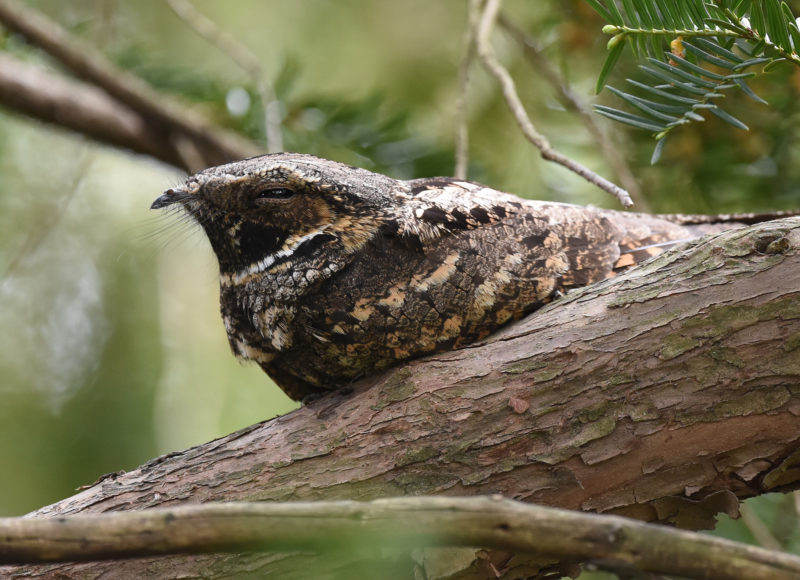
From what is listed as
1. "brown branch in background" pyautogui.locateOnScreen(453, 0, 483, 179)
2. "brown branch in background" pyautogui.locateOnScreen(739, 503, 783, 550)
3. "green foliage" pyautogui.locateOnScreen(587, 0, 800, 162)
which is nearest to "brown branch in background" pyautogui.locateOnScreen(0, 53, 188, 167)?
"brown branch in background" pyautogui.locateOnScreen(453, 0, 483, 179)

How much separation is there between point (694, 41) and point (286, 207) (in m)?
1.16

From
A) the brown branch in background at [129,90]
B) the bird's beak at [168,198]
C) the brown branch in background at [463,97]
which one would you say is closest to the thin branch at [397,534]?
the bird's beak at [168,198]

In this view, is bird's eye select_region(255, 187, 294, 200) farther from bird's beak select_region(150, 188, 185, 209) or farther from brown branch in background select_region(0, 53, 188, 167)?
brown branch in background select_region(0, 53, 188, 167)

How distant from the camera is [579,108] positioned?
3162 mm

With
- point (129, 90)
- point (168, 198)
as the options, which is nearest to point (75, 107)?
point (129, 90)

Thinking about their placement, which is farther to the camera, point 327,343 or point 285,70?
point 285,70

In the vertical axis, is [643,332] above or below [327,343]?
below

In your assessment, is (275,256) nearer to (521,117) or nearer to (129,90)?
(521,117)

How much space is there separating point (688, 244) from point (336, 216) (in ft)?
3.18

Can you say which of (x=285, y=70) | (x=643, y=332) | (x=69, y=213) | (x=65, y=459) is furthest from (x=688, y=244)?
(x=69, y=213)

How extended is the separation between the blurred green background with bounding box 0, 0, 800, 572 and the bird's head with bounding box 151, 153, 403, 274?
1.34 metres

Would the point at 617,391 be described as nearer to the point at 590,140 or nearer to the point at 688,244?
the point at 688,244

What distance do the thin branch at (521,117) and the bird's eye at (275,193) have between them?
2.45ft

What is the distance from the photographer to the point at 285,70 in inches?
156
